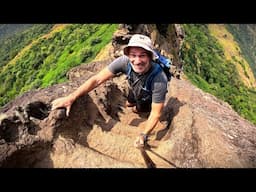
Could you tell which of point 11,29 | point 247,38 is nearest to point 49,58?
point 11,29

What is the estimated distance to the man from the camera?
6145 mm

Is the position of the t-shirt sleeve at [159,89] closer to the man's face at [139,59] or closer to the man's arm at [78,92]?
the man's face at [139,59]

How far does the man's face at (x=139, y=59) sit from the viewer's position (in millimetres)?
6245

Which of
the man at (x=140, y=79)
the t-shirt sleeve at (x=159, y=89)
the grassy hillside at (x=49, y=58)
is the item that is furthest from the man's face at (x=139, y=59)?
the grassy hillside at (x=49, y=58)

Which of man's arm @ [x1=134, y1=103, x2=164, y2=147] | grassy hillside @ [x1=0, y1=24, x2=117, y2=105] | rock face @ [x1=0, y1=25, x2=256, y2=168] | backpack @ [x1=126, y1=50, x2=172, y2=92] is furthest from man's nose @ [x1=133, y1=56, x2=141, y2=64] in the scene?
grassy hillside @ [x1=0, y1=24, x2=117, y2=105]

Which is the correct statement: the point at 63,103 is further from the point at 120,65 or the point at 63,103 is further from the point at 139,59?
the point at 139,59

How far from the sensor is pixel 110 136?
6.59 m

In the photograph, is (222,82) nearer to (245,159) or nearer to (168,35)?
(168,35)

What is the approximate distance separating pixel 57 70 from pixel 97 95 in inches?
1644

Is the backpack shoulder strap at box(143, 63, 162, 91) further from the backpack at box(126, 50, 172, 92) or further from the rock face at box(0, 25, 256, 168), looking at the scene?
the rock face at box(0, 25, 256, 168)

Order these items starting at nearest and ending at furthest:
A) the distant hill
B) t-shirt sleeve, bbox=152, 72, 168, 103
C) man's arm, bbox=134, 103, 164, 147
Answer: man's arm, bbox=134, 103, 164, 147
t-shirt sleeve, bbox=152, 72, 168, 103
the distant hill

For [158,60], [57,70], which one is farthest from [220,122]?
[57,70]

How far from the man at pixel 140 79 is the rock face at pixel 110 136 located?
25 centimetres

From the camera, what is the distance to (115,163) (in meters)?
5.59
